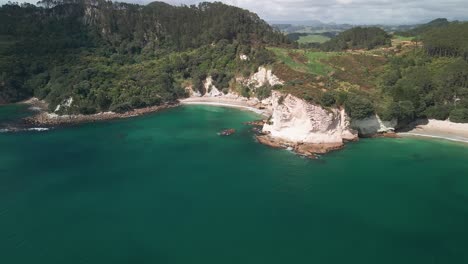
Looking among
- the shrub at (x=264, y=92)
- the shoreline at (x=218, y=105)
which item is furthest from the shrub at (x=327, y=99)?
the shrub at (x=264, y=92)

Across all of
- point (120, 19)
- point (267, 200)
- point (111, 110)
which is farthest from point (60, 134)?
point (120, 19)

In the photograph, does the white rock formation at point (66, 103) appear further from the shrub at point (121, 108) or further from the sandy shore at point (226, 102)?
the sandy shore at point (226, 102)

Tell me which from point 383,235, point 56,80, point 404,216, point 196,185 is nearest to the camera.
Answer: point 383,235

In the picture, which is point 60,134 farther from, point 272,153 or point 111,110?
point 272,153

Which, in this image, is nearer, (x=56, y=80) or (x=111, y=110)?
(x=111, y=110)

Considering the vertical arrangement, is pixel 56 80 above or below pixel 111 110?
above

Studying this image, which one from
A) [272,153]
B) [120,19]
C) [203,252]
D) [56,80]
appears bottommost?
[203,252]

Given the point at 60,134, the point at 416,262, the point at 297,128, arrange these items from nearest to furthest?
the point at 416,262 → the point at 297,128 → the point at 60,134
